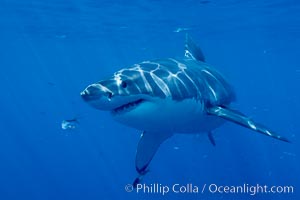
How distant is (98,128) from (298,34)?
127 feet

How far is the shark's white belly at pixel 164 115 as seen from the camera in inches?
176

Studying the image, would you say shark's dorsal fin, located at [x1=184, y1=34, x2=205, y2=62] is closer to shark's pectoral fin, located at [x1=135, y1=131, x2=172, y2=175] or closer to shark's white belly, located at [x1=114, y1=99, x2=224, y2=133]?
shark's pectoral fin, located at [x1=135, y1=131, x2=172, y2=175]

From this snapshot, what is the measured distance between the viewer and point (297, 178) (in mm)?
26672

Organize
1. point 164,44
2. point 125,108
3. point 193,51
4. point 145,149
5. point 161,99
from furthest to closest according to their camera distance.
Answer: point 164,44 < point 193,51 < point 145,149 < point 161,99 < point 125,108

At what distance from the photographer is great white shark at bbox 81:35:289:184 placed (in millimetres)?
4156

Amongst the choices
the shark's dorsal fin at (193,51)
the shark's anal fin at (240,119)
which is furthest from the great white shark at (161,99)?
the shark's dorsal fin at (193,51)

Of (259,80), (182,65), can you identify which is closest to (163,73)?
(182,65)

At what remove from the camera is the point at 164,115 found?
489cm

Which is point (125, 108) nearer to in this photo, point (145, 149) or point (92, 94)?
point (92, 94)

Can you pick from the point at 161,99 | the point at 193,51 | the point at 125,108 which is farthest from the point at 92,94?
the point at 193,51

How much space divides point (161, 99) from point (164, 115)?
0.29m

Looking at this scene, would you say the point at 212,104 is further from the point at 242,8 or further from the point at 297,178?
the point at 297,178

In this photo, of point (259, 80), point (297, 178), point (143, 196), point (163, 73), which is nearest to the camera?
point (163, 73)

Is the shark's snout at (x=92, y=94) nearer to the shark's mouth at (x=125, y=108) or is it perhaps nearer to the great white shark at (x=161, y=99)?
the great white shark at (x=161, y=99)
